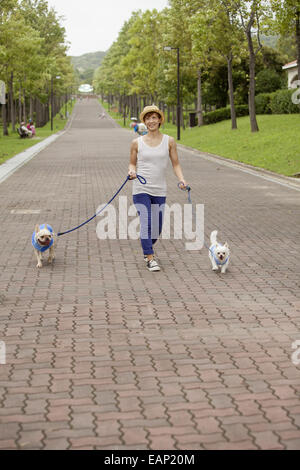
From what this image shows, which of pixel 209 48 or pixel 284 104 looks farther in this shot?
pixel 209 48

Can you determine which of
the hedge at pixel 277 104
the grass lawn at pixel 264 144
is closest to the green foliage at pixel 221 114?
the hedge at pixel 277 104

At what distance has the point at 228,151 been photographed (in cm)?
3122

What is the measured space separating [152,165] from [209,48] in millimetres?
45506

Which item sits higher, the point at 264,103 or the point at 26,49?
the point at 26,49

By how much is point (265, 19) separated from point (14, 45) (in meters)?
19.1

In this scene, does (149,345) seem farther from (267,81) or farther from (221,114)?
(267,81)

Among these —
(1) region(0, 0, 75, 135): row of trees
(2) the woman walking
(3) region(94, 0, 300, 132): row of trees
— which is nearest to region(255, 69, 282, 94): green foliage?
(3) region(94, 0, 300, 132): row of trees

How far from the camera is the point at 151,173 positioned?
8.52 metres

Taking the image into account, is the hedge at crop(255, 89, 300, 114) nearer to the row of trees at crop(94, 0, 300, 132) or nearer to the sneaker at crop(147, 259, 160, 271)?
the row of trees at crop(94, 0, 300, 132)

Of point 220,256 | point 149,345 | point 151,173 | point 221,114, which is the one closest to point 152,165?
point 151,173

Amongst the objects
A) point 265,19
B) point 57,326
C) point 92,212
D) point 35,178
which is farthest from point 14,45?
point 57,326

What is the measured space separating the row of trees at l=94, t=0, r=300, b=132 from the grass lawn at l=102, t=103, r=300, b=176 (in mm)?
1811

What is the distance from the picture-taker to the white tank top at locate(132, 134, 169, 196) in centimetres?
846
